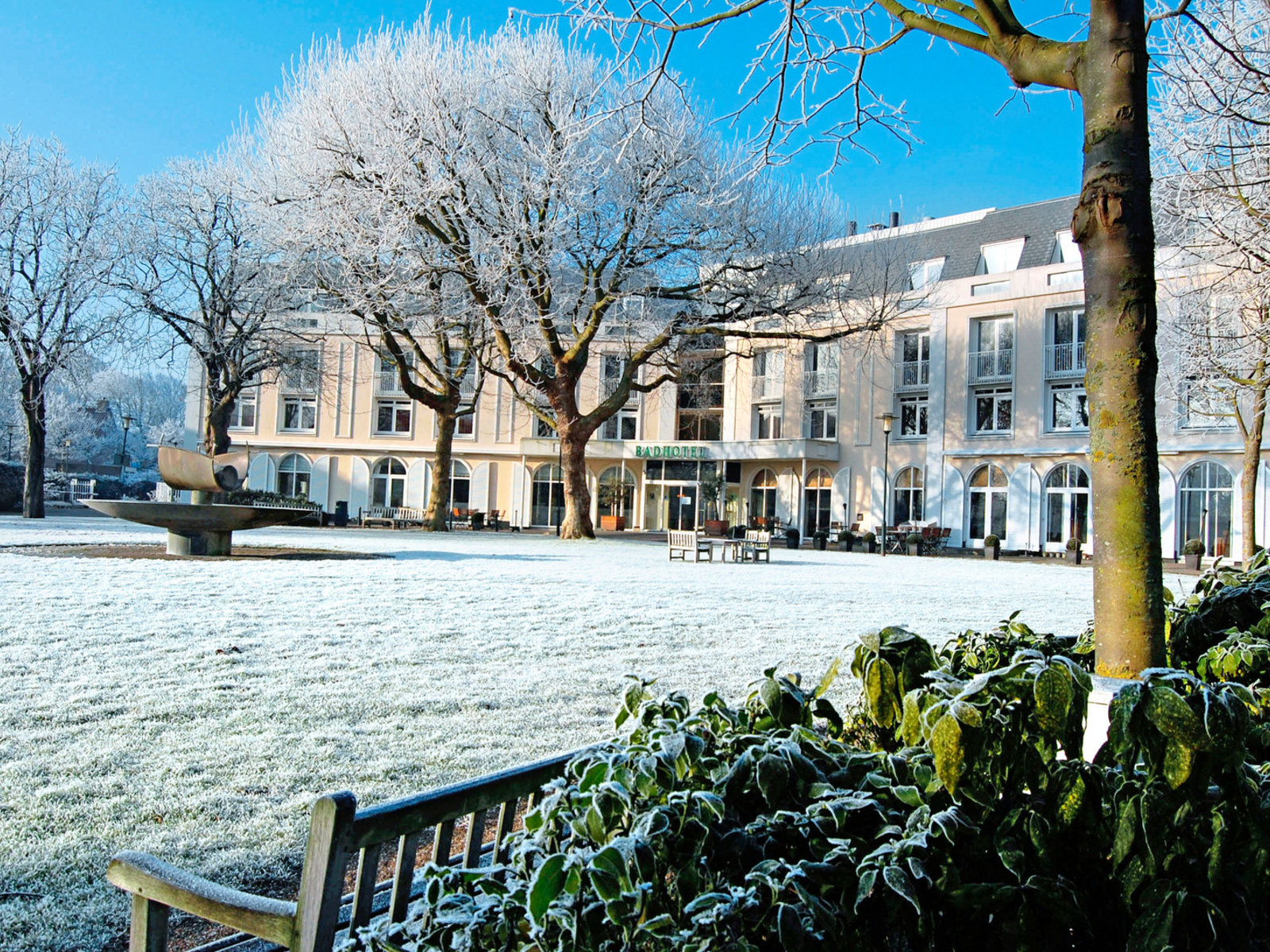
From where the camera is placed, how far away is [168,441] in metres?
74.6

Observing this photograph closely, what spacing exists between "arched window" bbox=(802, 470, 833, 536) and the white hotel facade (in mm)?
77

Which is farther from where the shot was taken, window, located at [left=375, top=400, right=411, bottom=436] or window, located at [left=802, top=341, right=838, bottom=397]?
window, located at [left=375, top=400, right=411, bottom=436]

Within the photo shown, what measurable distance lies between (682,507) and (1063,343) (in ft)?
59.0

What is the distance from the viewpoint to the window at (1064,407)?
104 feet

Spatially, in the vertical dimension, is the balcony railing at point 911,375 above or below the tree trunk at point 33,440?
above

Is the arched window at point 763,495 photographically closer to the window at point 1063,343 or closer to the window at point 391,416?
the window at point 1063,343

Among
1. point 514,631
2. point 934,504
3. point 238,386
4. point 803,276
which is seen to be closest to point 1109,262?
point 514,631

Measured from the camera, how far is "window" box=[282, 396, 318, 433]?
4503 cm

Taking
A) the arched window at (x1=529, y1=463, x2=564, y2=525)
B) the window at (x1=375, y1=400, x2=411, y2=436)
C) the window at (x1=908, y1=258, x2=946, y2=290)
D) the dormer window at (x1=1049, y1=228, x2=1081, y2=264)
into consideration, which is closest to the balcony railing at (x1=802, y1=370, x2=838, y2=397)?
the window at (x1=908, y1=258, x2=946, y2=290)

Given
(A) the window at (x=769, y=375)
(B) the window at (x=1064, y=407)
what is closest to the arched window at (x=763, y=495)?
(A) the window at (x=769, y=375)

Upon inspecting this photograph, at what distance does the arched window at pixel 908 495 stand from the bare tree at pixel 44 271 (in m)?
28.1

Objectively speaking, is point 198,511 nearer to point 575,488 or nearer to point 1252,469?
point 575,488

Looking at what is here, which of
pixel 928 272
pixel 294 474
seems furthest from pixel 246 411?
pixel 928 272

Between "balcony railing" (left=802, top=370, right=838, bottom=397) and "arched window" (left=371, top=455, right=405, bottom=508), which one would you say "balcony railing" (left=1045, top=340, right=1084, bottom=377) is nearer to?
"balcony railing" (left=802, top=370, right=838, bottom=397)
